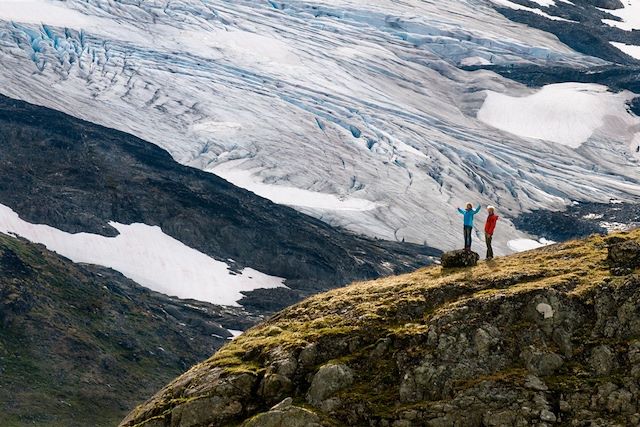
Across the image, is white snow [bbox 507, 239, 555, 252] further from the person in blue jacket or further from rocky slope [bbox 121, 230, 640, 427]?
rocky slope [bbox 121, 230, 640, 427]

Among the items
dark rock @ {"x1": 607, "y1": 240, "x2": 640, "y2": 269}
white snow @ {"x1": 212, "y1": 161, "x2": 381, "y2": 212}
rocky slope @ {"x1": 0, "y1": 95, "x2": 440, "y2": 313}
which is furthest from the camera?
white snow @ {"x1": 212, "y1": 161, "x2": 381, "y2": 212}

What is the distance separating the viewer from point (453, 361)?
20.2m

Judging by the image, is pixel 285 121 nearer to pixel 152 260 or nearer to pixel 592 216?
pixel 152 260

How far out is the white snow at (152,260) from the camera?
119m

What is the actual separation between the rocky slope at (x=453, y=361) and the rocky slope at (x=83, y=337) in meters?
58.8

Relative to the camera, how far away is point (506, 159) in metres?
172

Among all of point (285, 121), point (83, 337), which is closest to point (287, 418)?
point (83, 337)

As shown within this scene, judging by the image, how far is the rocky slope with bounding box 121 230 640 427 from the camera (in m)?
19.3

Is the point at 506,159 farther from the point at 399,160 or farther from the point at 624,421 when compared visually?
the point at 624,421

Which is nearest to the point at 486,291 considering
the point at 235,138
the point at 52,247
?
the point at 52,247


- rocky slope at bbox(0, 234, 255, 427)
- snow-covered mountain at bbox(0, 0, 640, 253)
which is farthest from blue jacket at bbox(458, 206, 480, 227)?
snow-covered mountain at bbox(0, 0, 640, 253)

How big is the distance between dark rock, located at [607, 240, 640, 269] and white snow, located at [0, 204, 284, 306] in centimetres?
9656

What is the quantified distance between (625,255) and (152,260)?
10472 centimetres

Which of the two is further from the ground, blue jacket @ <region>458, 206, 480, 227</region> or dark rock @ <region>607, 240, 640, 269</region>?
dark rock @ <region>607, 240, 640, 269</region>
